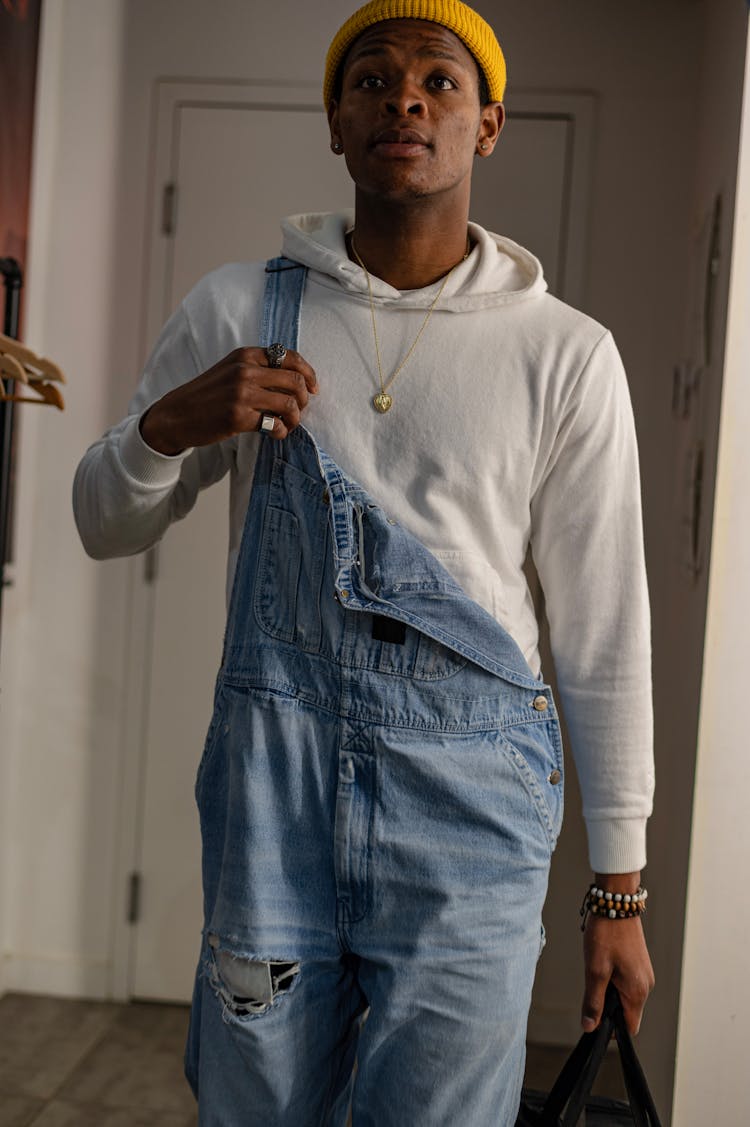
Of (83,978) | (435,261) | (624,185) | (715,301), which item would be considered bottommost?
(83,978)

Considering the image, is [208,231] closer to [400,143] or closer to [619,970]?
[400,143]

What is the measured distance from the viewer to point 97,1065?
2.32 m

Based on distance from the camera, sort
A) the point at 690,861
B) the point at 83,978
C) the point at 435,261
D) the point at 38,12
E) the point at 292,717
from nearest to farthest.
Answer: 1. the point at 292,717
2. the point at 435,261
3. the point at 690,861
4. the point at 38,12
5. the point at 83,978

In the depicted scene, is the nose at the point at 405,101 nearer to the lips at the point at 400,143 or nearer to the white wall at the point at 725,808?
the lips at the point at 400,143

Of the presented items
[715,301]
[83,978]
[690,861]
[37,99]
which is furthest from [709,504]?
[83,978]

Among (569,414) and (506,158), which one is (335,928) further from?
(506,158)

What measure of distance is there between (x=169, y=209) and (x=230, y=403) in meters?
1.65

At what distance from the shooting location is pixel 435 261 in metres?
1.16

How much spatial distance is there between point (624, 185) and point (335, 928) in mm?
1910

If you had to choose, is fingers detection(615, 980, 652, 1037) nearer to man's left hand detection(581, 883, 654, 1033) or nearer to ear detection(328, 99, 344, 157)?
man's left hand detection(581, 883, 654, 1033)

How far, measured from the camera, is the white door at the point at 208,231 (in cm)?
243

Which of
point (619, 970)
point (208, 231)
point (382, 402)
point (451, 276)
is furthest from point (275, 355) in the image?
point (208, 231)

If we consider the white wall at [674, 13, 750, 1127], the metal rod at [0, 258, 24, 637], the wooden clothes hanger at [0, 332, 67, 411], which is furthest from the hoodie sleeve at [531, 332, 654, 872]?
the metal rod at [0, 258, 24, 637]

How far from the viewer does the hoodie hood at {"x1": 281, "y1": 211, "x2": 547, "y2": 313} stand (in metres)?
1.13
